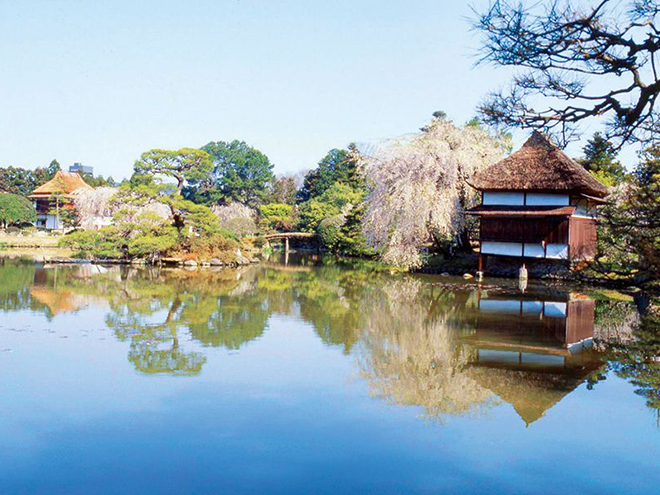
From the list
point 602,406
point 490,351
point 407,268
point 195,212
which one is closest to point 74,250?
point 195,212

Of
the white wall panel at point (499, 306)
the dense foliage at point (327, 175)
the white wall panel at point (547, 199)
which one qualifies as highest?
the dense foliage at point (327, 175)

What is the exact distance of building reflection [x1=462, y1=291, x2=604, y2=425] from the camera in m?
7.18

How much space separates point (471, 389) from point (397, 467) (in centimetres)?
253

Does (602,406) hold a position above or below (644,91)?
below

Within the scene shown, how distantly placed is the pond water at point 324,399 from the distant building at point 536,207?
5.92 m

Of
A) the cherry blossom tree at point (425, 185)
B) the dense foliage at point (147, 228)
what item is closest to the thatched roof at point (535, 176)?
the cherry blossom tree at point (425, 185)

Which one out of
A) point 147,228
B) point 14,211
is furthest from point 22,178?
point 147,228

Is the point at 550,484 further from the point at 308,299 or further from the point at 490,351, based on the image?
the point at 308,299

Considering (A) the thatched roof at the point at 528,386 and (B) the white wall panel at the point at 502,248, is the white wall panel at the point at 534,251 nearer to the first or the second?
(B) the white wall panel at the point at 502,248

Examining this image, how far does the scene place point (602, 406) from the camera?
6699 millimetres

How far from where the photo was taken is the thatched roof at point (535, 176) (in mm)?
18672

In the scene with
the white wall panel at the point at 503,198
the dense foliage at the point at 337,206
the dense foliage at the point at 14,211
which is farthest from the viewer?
the dense foliage at the point at 14,211

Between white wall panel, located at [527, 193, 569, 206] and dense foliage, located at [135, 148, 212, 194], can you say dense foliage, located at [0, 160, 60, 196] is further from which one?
white wall panel, located at [527, 193, 569, 206]

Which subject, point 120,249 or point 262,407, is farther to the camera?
point 120,249
